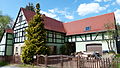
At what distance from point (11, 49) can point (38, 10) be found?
9511mm

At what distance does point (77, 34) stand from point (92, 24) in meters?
3.46

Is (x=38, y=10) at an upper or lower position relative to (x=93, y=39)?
upper

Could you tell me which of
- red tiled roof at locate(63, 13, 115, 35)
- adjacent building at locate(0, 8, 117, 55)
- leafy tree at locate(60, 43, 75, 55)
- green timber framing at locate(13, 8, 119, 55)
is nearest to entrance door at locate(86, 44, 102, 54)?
adjacent building at locate(0, 8, 117, 55)

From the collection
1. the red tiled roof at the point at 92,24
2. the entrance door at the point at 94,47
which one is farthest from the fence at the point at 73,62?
the red tiled roof at the point at 92,24

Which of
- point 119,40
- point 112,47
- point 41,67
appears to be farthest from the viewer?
point 119,40

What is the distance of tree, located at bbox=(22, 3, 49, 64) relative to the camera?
1280 cm

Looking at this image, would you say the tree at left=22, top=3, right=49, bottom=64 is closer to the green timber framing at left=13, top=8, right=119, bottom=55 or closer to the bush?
the green timber framing at left=13, top=8, right=119, bottom=55

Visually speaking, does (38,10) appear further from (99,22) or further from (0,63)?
(99,22)

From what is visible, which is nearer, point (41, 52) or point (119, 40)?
point (41, 52)

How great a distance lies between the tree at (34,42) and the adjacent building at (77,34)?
11.8ft

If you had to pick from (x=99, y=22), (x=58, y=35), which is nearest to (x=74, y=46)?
(x=58, y=35)

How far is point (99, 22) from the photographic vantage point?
65.4 ft

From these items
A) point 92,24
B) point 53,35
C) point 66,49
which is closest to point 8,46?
point 53,35

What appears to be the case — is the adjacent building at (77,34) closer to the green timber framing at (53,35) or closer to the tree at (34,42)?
the green timber framing at (53,35)
